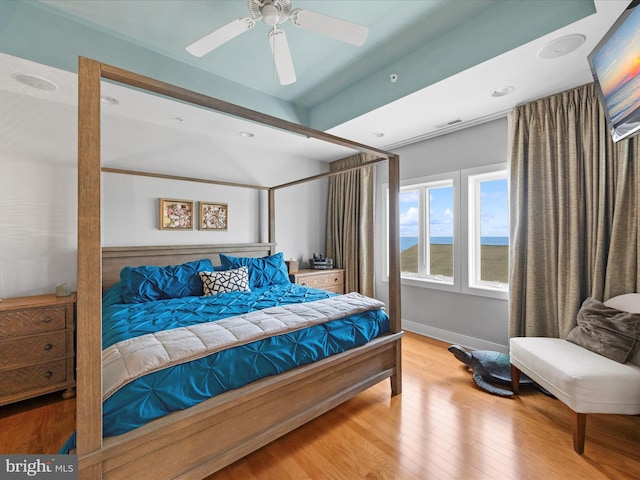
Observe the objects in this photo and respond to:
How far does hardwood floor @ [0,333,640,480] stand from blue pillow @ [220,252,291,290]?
1567mm

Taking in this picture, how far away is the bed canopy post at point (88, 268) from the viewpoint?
104cm

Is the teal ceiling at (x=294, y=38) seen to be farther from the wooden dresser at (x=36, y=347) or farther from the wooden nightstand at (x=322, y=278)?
the wooden nightstand at (x=322, y=278)

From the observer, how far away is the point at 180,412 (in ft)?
4.24

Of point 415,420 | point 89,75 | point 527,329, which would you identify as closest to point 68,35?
point 89,75

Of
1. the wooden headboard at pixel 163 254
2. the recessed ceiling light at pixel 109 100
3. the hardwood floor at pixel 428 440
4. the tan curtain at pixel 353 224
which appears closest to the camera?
the hardwood floor at pixel 428 440

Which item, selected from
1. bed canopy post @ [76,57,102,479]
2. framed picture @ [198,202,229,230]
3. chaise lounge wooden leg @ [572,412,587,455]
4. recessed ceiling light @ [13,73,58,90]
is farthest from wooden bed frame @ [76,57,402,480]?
framed picture @ [198,202,229,230]

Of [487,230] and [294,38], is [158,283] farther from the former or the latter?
[487,230]

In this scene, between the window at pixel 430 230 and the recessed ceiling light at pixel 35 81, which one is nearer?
the recessed ceiling light at pixel 35 81

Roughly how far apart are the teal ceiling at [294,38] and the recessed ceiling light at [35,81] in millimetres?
287

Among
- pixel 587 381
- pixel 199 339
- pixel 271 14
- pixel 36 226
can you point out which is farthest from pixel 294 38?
pixel 587 381

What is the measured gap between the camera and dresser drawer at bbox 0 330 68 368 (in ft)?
6.74

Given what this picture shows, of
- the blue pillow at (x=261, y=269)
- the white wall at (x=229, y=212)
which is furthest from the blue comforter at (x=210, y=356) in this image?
the white wall at (x=229, y=212)

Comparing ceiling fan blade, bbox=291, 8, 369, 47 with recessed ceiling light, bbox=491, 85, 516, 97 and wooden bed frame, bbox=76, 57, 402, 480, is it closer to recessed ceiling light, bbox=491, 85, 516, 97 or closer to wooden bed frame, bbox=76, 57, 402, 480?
wooden bed frame, bbox=76, 57, 402, 480

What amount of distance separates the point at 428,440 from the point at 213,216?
123 inches
